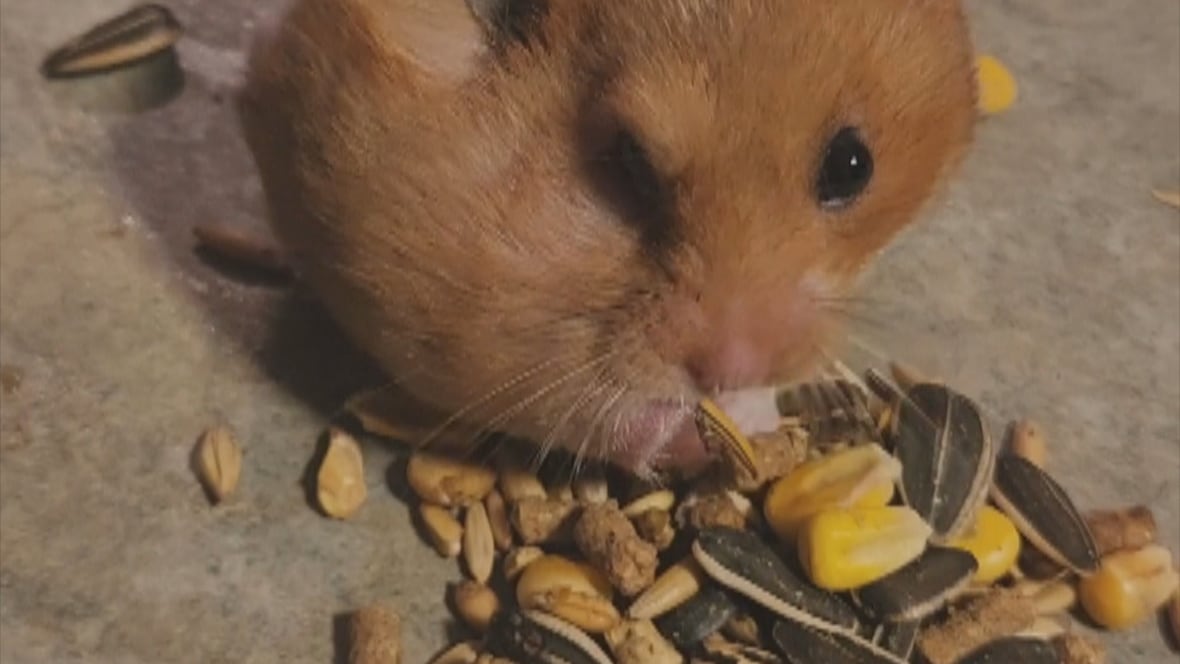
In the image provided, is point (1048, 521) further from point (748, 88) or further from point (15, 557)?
point (15, 557)

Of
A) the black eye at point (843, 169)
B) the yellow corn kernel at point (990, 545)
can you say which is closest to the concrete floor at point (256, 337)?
the yellow corn kernel at point (990, 545)

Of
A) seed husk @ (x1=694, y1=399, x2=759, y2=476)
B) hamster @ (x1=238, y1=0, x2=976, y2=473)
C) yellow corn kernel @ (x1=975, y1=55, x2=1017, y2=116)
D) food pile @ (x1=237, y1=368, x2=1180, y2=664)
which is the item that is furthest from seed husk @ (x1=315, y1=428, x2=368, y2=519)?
yellow corn kernel @ (x1=975, y1=55, x2=1017, y2=116)

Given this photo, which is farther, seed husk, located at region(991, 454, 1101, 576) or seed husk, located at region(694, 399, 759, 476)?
seed husk, located at region(991, 454, 1101, 576)

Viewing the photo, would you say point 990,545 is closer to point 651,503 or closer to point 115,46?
point 651,503

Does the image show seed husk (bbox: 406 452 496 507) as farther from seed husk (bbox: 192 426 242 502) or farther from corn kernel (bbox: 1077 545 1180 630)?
corn kernel (bbox: 1077 545 1180 630)

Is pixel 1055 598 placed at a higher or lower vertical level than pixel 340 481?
higher

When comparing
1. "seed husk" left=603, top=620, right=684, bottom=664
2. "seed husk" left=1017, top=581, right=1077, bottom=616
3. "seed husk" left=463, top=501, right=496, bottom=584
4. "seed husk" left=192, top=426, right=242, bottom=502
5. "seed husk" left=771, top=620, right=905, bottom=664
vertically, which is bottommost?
"seed husk" left=192, top=426, right=242, bottom=502

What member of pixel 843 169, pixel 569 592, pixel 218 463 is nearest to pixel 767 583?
pixel 569 592
